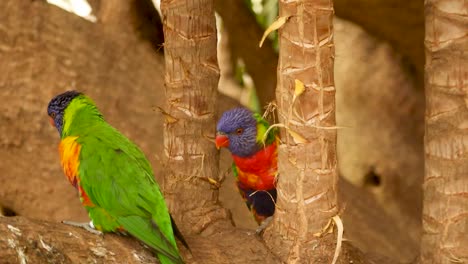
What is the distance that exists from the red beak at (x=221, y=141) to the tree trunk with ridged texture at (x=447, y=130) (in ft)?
2.93

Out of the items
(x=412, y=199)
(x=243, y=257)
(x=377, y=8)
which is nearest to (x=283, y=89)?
(x=243, y=257)

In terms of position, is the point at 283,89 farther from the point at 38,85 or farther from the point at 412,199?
the point at 412,199

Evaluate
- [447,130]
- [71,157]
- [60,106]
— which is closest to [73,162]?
[71,157]

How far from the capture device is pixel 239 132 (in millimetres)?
3617

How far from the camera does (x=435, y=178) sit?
315 centimetres

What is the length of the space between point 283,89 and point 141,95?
218 centimetres

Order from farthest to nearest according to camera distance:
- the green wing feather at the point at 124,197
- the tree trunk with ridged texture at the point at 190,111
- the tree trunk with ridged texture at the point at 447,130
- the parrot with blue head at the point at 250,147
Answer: the parrot with blue head at the point at 250,147 < the tree trunk with ridged texture at the point at 190,111 < the tree trunk with ridged texture at the point at 447,130 < the green wing feather at the point at 124,197

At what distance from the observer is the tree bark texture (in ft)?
17.9

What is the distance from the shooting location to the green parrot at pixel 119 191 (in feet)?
9.51

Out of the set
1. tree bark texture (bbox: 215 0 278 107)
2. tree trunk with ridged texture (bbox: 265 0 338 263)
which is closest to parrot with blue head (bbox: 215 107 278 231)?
tree trunk with ridged texture (bbox: 265 0 338 263)

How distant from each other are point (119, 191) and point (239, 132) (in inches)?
33.2

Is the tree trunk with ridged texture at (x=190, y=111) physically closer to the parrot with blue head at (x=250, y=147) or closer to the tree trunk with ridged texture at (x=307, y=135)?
the parrot with blue head at (x=250, y=147)

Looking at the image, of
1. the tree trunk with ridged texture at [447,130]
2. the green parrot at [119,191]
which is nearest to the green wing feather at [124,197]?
the green parrot at [119,191]

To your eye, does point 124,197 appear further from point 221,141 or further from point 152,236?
point 221,141
